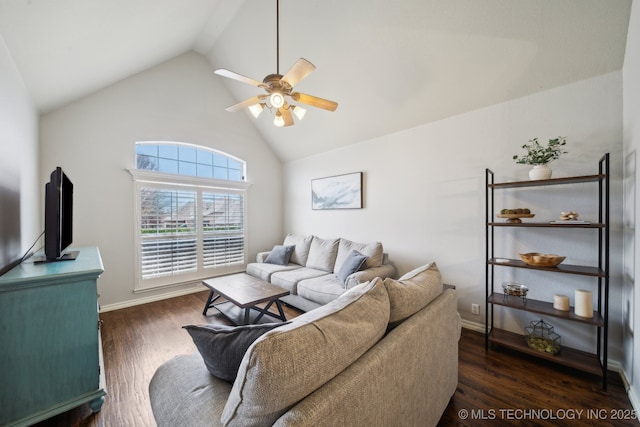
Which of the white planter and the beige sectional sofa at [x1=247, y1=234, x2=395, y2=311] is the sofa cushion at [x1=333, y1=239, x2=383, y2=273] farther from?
the white planter

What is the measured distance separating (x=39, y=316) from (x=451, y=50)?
3697 millimetres

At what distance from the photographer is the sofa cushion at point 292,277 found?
3.22 metres

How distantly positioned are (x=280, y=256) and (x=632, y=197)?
3.81 metres

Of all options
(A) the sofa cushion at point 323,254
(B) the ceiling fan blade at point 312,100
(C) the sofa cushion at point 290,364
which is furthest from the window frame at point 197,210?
(C) the sofa cushion at point 290,364

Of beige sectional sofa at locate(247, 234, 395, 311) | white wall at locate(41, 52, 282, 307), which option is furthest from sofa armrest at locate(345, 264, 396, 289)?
white wall at locate(41, 52, 282, 307)

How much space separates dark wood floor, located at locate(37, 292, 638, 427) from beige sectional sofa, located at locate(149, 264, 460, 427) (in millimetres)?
534

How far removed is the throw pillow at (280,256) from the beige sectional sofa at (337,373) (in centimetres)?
283

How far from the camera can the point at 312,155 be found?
15.3 feet

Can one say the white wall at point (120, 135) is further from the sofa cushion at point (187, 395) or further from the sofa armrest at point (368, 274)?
the sofa cushion at point (187, 395)

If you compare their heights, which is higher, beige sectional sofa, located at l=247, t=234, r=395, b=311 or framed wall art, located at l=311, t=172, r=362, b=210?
framed wall art, located at l=311, t=172, r=362, b=210

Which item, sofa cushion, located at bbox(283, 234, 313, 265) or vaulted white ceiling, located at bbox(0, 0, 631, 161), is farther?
sofa cushion, located at bbox(283, 234, 313, 265)

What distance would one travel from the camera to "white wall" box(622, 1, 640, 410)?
166 cm

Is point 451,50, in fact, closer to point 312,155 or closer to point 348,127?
point 348,127

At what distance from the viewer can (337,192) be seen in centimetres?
421
